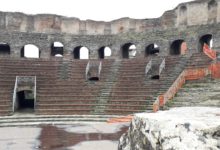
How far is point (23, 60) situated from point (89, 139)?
15459mm

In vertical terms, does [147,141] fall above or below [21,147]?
above

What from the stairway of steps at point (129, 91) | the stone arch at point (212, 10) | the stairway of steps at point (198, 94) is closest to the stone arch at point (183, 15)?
the stone arch at point (212, 10)

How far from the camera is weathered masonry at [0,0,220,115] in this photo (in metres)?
21.7

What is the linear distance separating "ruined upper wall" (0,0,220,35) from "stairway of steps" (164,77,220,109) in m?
11.0

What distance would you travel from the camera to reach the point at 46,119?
750 inches

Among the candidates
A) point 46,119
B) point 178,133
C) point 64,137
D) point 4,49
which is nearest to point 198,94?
point 64,137

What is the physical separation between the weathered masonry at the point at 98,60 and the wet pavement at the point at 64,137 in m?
4.20

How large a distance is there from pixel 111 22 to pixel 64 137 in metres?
23.2

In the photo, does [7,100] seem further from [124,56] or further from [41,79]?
[124,56]

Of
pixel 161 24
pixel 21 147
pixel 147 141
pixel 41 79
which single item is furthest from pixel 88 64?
pixel 147 141

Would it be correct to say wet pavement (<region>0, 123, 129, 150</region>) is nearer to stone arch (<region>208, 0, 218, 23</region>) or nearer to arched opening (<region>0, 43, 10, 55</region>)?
stone arch (<region>208, 0, 218, 23</region>)

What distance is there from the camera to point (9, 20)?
3244 cm

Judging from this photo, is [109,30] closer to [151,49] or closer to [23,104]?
[151,49]

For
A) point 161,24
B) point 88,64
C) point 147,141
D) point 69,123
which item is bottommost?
point 69,123
